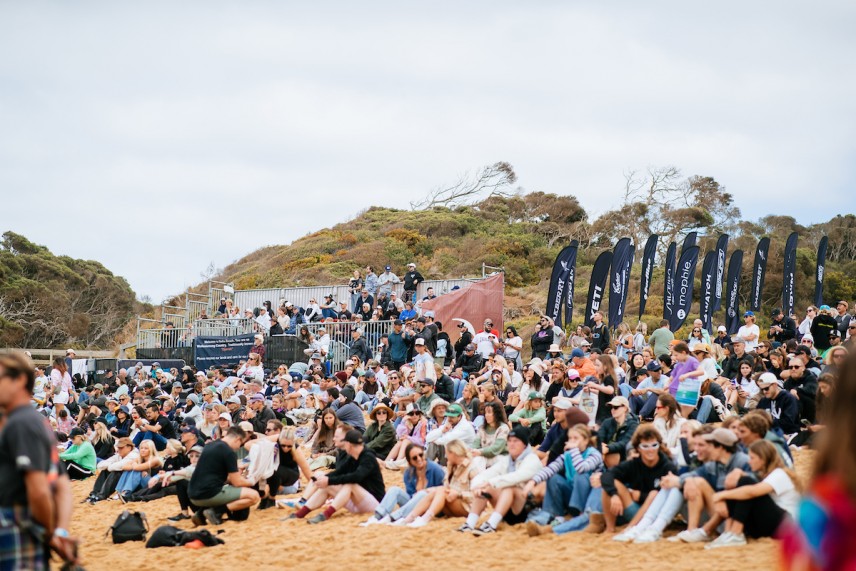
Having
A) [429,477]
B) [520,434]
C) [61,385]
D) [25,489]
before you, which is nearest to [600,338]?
[429,477]

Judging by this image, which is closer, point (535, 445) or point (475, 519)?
point (475, 519)

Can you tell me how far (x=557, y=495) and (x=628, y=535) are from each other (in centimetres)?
106

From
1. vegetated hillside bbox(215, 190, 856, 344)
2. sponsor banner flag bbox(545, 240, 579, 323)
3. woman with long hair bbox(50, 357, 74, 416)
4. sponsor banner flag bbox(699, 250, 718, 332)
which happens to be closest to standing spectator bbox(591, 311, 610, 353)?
sponsor banner flag bbox(545, 240, 579, 323)

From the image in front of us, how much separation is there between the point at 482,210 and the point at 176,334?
33.2 meters

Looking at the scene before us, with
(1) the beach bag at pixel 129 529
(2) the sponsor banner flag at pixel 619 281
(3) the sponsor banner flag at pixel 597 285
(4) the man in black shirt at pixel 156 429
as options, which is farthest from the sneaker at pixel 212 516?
(3) the sponsor banner flag at pixel 597 285

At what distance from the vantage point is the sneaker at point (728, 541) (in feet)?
25.5

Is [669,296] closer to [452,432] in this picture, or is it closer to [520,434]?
[452,432]

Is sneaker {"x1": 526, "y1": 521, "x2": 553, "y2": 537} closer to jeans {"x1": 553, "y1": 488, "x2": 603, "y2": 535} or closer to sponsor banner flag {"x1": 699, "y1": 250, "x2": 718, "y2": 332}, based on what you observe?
jeans {"x1": 553, "y1": 488, "x2": 603, "y2": 535}

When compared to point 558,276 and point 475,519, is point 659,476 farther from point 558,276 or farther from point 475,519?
point 558,276

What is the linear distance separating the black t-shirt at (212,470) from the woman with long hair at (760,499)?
5512mm

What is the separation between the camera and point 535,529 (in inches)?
348

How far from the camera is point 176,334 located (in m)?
29.1

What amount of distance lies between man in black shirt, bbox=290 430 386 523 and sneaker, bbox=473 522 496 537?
1753 mm

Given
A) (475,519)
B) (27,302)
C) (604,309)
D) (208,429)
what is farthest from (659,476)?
(27,302)
